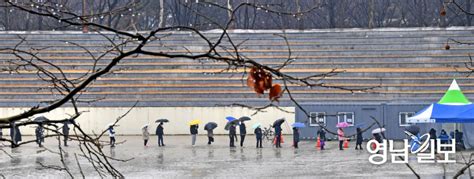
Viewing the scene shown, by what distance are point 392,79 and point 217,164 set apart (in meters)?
20.5

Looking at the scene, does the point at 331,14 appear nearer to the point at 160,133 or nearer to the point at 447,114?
the point at 160,133

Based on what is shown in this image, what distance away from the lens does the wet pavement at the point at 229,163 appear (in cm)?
2420

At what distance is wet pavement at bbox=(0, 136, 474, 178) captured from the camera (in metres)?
24.2

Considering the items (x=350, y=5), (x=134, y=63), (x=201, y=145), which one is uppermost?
(x=350, y=5)

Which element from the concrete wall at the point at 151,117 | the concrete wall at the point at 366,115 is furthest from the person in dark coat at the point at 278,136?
the concrete wall at the point at 151,117

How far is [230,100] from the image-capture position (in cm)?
4519

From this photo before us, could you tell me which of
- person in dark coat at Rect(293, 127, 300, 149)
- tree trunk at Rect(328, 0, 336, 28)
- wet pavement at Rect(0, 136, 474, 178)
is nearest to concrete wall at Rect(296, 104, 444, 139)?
wet pavement at Rect(0, 136, 474, 178)

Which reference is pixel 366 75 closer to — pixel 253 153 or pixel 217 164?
pixel 253 153

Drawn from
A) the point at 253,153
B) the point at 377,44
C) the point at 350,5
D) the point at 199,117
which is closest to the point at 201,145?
the point at 253,153

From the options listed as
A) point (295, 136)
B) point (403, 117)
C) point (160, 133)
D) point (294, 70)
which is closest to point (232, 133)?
point (295, 136)

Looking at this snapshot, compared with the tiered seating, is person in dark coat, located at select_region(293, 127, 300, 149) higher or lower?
lower

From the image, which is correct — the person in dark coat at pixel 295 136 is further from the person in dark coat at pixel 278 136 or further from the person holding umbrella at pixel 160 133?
the person holding umbrella at pixel 160 133

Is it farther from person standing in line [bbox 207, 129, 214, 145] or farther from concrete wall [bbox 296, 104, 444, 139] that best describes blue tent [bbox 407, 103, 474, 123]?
person standing in line [bbox 207, 129, 214, 145]

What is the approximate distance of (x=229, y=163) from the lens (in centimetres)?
2755
